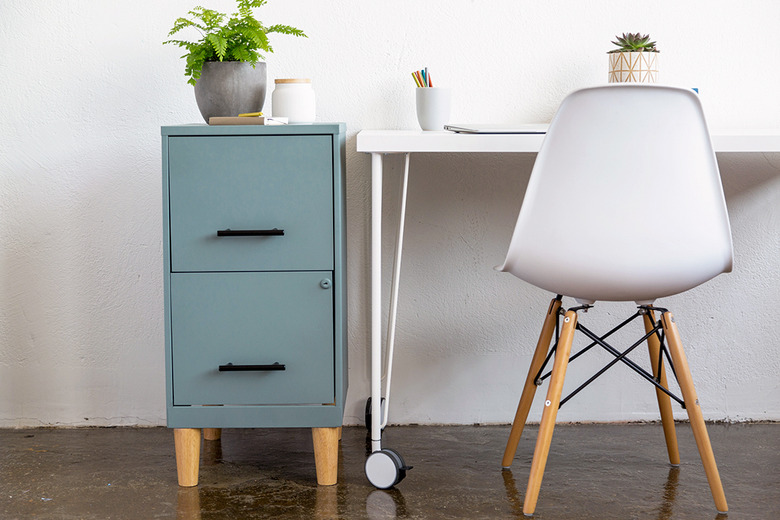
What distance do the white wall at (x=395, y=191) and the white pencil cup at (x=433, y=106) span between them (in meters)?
0.15

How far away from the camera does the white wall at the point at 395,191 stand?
1.89 meters

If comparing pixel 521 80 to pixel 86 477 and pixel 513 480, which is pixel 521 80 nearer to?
pixel 513 480

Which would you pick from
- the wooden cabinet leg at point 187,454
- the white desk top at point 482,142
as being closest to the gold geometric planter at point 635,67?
the white desk top at point 482,142

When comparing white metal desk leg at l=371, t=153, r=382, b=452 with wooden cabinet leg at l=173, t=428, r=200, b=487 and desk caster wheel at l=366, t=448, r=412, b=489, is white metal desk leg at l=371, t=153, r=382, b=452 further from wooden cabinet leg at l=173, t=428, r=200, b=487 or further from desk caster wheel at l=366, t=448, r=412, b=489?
wooden cabinet leg at l=173, t=428, r=200, b=487

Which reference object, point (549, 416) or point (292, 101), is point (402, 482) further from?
Result: point (292, 101)

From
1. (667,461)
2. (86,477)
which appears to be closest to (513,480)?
(667,461)

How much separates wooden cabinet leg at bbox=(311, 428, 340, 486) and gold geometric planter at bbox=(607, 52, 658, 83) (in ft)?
3.62

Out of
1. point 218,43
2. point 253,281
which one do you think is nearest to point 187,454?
point 253,281

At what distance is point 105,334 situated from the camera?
1.95 m

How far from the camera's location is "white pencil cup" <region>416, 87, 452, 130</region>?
5.76 feet

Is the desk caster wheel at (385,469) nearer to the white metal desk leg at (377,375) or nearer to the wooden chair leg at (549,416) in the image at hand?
the white metal desk leg at (377,375)

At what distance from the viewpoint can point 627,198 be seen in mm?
1282

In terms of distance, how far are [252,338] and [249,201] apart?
293 mm

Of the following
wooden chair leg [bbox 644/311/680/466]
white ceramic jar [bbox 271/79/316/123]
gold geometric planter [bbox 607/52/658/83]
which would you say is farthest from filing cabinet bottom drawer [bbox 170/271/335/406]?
gold geometric planter [bbox 607/52/658/83]
